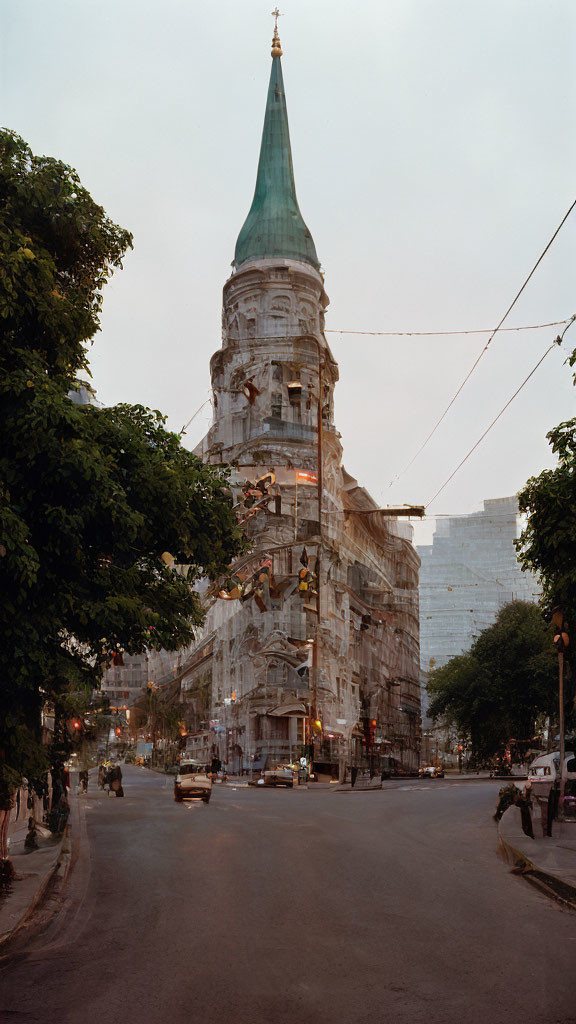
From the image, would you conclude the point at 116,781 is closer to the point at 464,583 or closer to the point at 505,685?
the point at 505,685

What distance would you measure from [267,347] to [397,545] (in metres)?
45.2

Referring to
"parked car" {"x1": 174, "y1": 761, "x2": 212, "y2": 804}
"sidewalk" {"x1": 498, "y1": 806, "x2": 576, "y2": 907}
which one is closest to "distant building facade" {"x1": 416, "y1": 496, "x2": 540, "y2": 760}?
"parked car" {"x1": 174, "y1": 761, "x2": 212, "y2": 804}

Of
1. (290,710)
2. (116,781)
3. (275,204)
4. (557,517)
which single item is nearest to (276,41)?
(275,204)

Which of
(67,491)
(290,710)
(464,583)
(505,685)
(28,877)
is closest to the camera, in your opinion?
(67,491)

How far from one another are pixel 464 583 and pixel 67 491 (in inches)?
5755

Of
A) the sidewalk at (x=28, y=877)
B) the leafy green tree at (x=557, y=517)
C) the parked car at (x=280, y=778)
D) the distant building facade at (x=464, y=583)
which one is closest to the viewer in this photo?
the sidewalk at (x=28, y=877)

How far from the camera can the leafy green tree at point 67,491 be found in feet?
37.5

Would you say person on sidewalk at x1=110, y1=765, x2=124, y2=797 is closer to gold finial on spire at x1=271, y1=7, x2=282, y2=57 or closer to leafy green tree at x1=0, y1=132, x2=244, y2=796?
leafy green tree at x1=0, y1=132, x2=244, y2=796

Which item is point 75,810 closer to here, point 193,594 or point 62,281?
point 193,594

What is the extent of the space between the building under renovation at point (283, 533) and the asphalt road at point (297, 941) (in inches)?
1970

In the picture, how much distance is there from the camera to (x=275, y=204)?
3718 inches

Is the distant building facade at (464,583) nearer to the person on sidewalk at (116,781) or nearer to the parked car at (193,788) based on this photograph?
the person on sidewalk at (116,781)

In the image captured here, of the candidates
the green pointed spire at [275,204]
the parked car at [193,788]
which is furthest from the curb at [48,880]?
the green pointed spire at [275,204]

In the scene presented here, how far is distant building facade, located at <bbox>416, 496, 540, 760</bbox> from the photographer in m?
154
